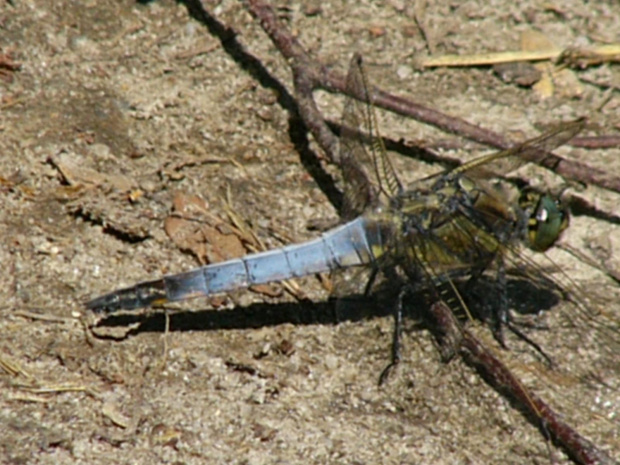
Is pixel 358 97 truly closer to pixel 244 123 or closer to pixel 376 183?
pixel 376 183

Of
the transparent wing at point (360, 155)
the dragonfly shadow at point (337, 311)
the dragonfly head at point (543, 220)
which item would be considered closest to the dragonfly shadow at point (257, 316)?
the dragonfly shadow at point (337, 311)

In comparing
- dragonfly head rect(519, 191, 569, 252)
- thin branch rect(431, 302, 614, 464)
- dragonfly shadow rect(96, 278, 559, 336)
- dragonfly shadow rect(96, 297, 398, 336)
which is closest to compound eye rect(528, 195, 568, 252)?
dragonfly head rect(519, 191, 569, 252)

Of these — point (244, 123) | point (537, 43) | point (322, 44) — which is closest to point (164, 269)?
point (244, 123)

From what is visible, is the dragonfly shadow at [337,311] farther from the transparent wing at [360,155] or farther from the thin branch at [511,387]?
the transparent wing at [360,155]

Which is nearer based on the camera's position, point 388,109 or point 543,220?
point 543,220

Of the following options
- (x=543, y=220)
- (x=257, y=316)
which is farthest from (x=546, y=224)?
(x=257, y=316)

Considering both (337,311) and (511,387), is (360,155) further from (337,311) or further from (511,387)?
(511,387)
